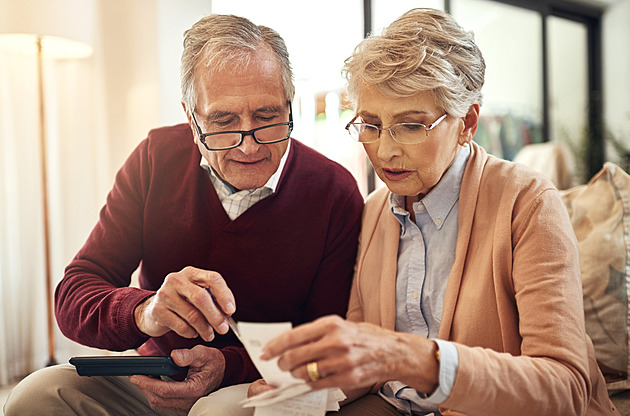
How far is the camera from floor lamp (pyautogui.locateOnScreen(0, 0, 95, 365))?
2.60m

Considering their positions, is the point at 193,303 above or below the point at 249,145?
below

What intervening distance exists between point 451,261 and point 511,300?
0.17 metres

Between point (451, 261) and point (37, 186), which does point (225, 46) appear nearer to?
point (451, 261)

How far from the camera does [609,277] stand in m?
1.57

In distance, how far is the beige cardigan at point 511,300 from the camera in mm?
991

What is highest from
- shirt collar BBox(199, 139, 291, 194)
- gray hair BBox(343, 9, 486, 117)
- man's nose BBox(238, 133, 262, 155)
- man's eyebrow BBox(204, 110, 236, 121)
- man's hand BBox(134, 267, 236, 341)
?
gray hair BBox(343, 9, 486, 117)

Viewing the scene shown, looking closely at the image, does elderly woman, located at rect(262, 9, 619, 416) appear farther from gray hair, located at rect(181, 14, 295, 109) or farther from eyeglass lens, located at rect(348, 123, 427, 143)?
gray hair, located at rect(181, 14, 295, 109)

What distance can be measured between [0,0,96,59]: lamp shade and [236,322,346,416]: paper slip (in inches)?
87.6

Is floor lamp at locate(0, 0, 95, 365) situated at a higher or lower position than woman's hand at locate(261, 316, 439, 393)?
higher

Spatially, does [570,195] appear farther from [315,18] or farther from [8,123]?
[8,123]

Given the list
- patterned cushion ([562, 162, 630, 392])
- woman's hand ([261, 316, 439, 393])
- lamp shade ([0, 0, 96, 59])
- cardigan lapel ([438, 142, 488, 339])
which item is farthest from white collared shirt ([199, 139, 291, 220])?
lamp shade ([0, 0, 96, 59])

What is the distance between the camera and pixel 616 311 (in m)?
1.55

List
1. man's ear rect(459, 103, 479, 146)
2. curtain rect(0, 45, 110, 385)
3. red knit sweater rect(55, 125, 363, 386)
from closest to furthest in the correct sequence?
1. man's ear rect(459, 103, 479, 146)
2. red knit sweater rect(55, 125, 363, 386)
3. curtain rect(0, 45, 110, 385)

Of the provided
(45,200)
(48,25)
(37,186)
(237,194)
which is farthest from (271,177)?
(37,186)
